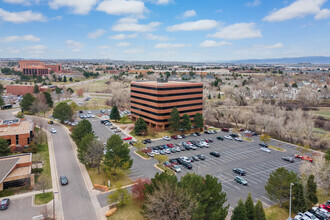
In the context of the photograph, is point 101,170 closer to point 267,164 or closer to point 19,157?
point 19,157

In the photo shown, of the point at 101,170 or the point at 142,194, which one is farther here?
the point at 101,170

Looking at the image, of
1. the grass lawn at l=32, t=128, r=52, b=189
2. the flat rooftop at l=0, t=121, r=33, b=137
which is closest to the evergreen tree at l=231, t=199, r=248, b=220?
the grass lawn at l=32, t=128, r=52, b=189

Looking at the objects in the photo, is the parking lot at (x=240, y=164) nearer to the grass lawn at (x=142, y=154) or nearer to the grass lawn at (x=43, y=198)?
the grass lawn at (x=142, y=154)

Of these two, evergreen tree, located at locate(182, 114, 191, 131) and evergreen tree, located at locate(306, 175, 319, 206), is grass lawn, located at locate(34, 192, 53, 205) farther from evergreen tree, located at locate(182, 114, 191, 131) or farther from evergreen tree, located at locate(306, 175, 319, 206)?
evergreen tree, located at locate(182, 114, 191, 131)

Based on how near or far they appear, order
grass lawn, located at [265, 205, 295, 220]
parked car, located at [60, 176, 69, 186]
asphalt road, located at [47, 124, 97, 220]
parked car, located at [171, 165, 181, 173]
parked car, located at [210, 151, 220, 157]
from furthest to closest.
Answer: parked car, located at [210, 151, 220, 157], parked car, located at [171, 165, 181, 173], parked car, located at [60, 176, 69, 186], grass lawn, located at [265, 205, 295, 220], asphalt road, located at [47, 124, 97, 220]

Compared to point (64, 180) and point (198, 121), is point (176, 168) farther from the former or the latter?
point (198, 121)

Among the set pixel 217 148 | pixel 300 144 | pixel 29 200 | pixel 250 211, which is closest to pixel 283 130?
pixel 300 144

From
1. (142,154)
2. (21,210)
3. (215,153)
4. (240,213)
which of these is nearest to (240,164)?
(215,153)
